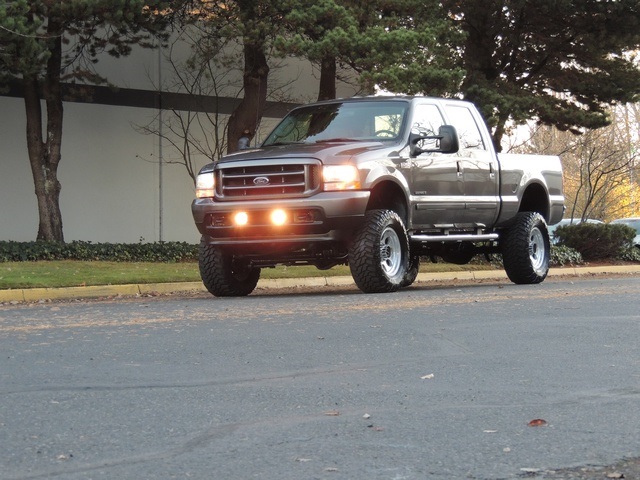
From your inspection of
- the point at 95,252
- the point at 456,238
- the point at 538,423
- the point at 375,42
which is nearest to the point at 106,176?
the point at 95,252

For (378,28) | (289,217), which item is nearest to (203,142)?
(378,28)

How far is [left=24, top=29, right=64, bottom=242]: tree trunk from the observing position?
23.9 meters

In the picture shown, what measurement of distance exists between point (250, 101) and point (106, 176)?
12.2 feet

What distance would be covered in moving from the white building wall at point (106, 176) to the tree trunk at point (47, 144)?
112 cm

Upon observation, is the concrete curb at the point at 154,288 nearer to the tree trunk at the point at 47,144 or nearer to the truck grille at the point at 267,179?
the truck grille at the point at 267,179

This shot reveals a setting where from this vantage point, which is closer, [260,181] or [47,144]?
[260,181]

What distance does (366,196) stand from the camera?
43.4ft

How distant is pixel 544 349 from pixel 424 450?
3.66 metres

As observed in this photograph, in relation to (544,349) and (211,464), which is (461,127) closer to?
(544,349)

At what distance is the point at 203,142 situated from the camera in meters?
28.0

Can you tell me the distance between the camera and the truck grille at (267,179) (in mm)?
13156

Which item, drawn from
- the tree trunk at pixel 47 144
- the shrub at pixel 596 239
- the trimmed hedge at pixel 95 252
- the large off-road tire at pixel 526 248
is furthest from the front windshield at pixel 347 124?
the shrub at pixel 596 239

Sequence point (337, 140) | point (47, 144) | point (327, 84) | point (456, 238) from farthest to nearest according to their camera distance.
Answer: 1. point (327, 84)
2. point (47, 144)
3. point (456, 238)
4. point (337, 140)

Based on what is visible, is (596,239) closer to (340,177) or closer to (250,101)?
(250,101)
